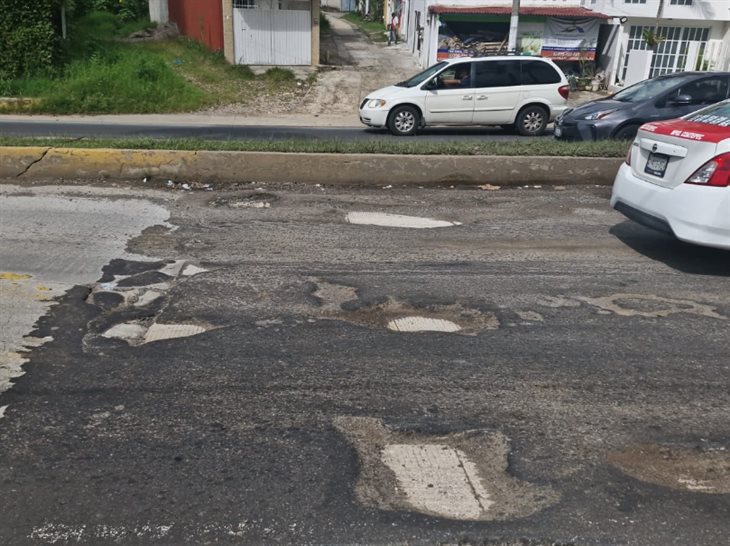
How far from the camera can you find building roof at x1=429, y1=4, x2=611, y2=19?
26281mm

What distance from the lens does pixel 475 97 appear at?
17.3 m

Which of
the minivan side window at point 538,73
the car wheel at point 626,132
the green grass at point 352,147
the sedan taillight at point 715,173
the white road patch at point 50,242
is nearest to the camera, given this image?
the white road patch at point 50,242

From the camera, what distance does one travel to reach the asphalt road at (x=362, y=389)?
3.27 meters

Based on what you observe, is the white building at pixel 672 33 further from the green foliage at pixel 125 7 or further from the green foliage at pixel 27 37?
the green foliage at pixel 27 37

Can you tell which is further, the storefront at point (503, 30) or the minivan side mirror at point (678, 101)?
the storefront at point (503, 30)

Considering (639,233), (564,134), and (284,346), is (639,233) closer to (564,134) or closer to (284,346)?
(284,346)

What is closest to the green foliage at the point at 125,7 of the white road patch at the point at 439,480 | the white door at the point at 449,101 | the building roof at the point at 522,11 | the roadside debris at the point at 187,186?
the building roof at the point at 522,11

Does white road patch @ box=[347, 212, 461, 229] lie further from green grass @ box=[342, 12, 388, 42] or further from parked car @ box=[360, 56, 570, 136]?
green grass @ box=[342, 12, 388, 42]

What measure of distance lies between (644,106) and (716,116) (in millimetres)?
6871

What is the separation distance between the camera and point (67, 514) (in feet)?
10.5

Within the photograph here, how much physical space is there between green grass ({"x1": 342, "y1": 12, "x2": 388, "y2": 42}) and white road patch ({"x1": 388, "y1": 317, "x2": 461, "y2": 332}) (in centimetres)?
3829

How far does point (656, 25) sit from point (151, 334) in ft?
93.8

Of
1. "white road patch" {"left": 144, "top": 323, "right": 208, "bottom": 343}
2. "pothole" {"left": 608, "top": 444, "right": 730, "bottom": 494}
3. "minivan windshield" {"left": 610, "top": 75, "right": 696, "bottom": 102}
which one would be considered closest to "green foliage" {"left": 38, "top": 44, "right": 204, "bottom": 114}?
"minivan windshield" {"left": 610, "top": 75, "right": 696, "bottom": 102}

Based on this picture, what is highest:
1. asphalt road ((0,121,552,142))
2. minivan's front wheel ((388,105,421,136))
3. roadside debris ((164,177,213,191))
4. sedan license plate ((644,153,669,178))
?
sedan license plate ((644,153,669,178))
